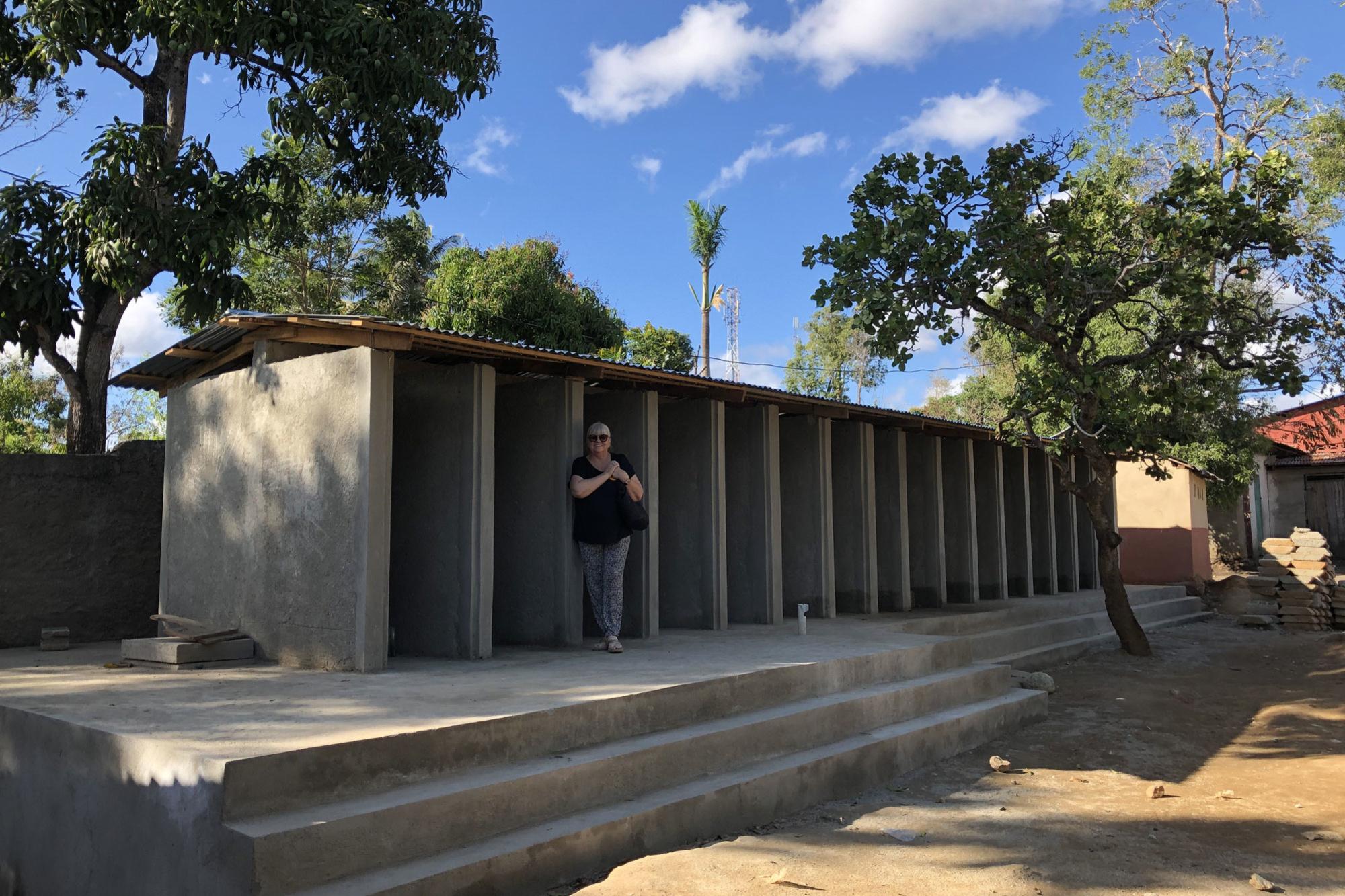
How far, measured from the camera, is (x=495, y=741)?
174 inches

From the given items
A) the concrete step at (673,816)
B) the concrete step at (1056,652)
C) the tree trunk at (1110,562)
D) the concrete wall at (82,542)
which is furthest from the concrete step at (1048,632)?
the concrete wall at (82,542)

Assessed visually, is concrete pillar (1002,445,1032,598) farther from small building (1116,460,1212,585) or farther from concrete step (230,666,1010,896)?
concrete step (230,666,1010,896)

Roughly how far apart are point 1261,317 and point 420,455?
8.33 metres

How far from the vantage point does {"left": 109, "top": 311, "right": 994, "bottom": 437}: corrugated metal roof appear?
6152 mm

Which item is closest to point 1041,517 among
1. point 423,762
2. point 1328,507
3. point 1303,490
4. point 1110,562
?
point 1110,562

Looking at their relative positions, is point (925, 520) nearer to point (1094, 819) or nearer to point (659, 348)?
point (1094, 819)

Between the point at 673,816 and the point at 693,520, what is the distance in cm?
453

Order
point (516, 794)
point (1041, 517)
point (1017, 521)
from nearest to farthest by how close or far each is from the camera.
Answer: point (516, 794) → point (1017, 521) → point (1041, 517)

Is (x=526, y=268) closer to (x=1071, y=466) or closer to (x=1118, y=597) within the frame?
(x=1071, y=466)

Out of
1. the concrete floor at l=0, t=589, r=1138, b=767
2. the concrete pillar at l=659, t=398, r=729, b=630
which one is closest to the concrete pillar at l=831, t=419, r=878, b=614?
the concrete pillar at l=659, t=398, r=729, b=630

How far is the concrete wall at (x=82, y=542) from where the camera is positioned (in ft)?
26.0

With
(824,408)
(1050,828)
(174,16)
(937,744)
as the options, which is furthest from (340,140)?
(1050,828)

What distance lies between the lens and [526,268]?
20.6m

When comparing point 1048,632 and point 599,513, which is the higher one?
point 599,513
